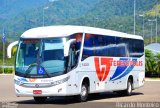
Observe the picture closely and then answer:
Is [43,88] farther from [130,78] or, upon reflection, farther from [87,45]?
[130,78]

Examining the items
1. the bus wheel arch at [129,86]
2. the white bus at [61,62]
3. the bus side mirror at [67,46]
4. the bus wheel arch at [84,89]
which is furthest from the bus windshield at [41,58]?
the bus wheel arch at [129,86]

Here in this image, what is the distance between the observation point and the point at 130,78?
2794 cm

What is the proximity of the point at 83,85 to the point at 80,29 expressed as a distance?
229 cm

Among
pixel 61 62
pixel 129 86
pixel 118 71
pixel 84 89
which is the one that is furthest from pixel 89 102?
pixel 129 86

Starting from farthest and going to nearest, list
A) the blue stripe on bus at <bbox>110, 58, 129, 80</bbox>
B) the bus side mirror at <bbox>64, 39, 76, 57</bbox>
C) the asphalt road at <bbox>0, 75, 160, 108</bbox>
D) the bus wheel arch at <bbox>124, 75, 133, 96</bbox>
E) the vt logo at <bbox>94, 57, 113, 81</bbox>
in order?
the bus wheel arch at <bbox>124, 75, 133, 96</bbox>, the blue stripe on bus at <bbox>110, 58, 129, 80</bbox>, the vt logo at <bbox>94, 57, 113, 81</bbox>, the bus side mirror at <bbox>64, 39, 76, 57</bbox>, the asphalt road at <bbox>0, 75, 160, 108</bbox>

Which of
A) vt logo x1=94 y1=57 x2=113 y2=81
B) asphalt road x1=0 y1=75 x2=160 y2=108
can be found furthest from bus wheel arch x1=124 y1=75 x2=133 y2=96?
vt logo x1=94 y1=57 x2=113 y2=81

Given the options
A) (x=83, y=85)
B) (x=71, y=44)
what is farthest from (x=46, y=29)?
(x=83, y=85)

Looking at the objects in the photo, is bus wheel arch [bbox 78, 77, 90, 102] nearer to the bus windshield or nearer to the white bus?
the white bus

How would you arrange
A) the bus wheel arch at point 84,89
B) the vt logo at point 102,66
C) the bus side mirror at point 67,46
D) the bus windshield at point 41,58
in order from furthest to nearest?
the vt logo at point 102,66, the bus wheel arch at point 84,89, the bus windshield at point 41,58, the bus side mirror at point 67,46

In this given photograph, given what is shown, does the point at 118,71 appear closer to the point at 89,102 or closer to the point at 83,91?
the point at 83,91

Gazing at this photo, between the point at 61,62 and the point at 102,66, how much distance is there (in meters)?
3.70

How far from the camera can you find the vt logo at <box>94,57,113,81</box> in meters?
23.8

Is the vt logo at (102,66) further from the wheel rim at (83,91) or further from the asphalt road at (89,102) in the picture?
the wheel rim at (83,91)

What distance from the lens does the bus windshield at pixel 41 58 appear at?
21.0 m
